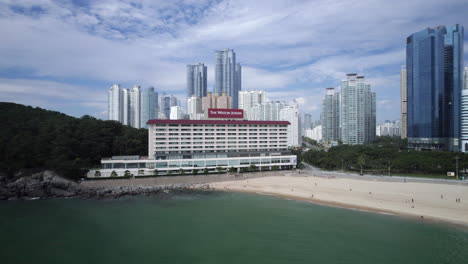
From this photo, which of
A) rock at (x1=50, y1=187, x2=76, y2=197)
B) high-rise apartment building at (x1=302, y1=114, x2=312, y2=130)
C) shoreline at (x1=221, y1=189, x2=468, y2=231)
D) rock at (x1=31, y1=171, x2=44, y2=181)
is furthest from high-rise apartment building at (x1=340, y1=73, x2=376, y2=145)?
rock at (x1=31, y1=171, x2=44, y2=181)

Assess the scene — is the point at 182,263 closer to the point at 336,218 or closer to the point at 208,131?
the point at 336,218

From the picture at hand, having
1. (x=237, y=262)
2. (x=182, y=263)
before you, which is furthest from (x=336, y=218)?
(x=182, y=263)

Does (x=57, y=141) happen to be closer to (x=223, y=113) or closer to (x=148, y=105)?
(x=223, y=113)

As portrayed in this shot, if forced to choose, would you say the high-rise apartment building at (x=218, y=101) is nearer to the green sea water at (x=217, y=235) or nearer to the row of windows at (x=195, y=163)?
the row of windows at (x=195, y=163)

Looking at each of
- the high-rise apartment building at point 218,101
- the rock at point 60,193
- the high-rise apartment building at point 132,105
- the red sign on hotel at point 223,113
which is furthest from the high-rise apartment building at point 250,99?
the rock at point 60,193

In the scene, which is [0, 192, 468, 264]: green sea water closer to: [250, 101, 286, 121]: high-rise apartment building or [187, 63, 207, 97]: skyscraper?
[250, 101, 286, 121]: high-rise apartment building

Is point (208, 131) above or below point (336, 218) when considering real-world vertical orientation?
above
